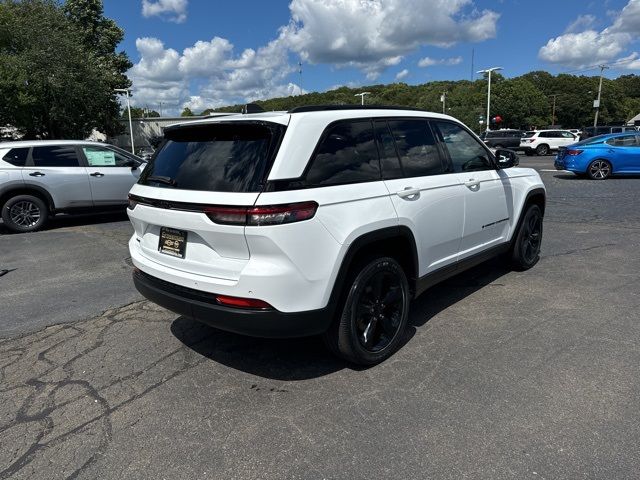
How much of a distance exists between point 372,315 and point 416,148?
1437 mm

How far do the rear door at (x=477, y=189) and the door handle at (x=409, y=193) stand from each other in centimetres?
76

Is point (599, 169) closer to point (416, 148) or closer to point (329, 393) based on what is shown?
point (416, 148)

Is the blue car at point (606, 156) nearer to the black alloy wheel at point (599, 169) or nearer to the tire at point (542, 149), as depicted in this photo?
the black alloy wheel at point (599, 169)

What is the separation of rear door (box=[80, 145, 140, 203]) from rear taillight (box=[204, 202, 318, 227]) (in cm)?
729

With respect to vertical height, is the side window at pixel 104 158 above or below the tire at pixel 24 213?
above

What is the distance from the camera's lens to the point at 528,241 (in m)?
5.50

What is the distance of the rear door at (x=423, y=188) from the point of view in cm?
346

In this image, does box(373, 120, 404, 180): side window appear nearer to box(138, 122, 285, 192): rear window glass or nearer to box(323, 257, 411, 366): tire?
box(323, 257, 411, 366): tire

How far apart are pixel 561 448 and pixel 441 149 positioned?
2.52 meters

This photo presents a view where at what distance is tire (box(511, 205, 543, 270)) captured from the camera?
17.3 feet

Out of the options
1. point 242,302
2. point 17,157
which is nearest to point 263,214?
point 242,302

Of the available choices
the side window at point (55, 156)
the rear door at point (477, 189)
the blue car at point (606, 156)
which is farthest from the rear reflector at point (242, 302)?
the blue car at point (606, 156)

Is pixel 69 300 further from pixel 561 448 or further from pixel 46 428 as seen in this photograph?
pixel 561 448

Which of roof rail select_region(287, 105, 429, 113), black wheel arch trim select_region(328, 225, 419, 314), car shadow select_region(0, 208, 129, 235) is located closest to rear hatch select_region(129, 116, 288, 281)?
roof rail select_region(287, 105, 429, 113)
